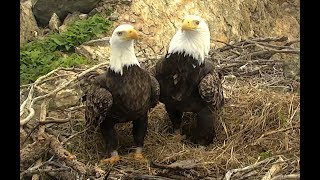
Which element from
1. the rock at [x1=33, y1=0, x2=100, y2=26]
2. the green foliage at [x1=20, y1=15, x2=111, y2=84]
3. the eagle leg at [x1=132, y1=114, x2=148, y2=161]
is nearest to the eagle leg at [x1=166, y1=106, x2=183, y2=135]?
the eagle leg at [x1=132, y1=114, x2=148, y2=161]

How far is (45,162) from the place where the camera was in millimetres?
4387

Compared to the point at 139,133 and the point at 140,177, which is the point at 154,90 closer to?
the point at 139,133

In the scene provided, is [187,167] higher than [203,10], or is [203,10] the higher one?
[203,10]

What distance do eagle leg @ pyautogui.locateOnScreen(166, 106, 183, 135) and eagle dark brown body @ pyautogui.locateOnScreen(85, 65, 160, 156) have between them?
472 millimetres

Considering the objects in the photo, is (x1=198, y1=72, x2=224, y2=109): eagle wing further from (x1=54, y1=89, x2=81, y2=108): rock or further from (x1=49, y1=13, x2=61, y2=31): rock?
(x1=49, y1=13, x2=61, y2=31): rock

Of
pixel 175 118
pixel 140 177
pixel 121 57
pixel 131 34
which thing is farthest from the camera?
pixel 175 118

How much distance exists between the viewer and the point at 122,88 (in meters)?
4.74

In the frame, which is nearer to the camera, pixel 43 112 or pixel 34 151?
pixel 34 151

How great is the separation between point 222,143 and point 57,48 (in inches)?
111

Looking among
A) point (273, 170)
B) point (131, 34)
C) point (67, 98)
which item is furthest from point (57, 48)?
point (273, 170)

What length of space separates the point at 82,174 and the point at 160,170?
71 cm

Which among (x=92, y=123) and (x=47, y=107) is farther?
(x=47, y=107)

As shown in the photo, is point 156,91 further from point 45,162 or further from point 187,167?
point 45,162

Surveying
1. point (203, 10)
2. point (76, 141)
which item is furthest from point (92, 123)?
point (203, 10)
